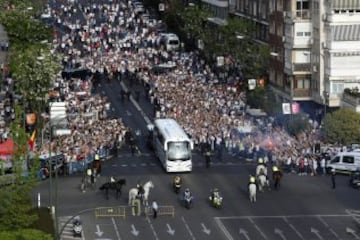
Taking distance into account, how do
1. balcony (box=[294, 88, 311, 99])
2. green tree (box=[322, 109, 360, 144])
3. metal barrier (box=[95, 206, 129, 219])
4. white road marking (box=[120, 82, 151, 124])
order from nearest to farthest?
metal barrier (box=[95, 206, 129, 219]) < green tree (box=[322, 109, 360, 144]) < white road marking (box=[120, 82, 151, 124]) < balcony (box=[294, 88, 311, 99])

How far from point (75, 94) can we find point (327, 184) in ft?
135

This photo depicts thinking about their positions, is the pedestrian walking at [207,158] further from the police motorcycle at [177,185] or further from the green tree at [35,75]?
the green tree at [35,75]

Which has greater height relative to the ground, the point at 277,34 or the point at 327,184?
the point at 277,34

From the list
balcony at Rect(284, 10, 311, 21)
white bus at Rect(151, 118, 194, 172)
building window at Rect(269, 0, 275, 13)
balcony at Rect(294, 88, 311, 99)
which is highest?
building window at Rect(269, 0, 275, 13)

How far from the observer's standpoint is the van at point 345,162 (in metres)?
104

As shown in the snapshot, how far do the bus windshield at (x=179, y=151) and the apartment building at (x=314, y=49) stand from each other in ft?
85.0

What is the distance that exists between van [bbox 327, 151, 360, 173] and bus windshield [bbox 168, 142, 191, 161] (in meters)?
9.68

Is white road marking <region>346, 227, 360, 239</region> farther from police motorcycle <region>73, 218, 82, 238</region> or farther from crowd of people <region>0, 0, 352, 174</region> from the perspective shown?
crowd of people <region>0, 0, 352, 174</region>

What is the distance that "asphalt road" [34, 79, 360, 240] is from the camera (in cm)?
8588

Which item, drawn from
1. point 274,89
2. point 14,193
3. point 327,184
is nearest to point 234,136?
point 327,184

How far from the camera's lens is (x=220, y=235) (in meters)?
85.3

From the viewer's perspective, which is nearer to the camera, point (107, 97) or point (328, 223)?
point (328, 223)

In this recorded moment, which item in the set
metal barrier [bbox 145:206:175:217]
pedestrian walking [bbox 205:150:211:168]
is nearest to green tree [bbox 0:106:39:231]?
metal barrier [bbox 145:206:175:217]

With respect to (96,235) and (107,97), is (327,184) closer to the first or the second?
(96,235)
